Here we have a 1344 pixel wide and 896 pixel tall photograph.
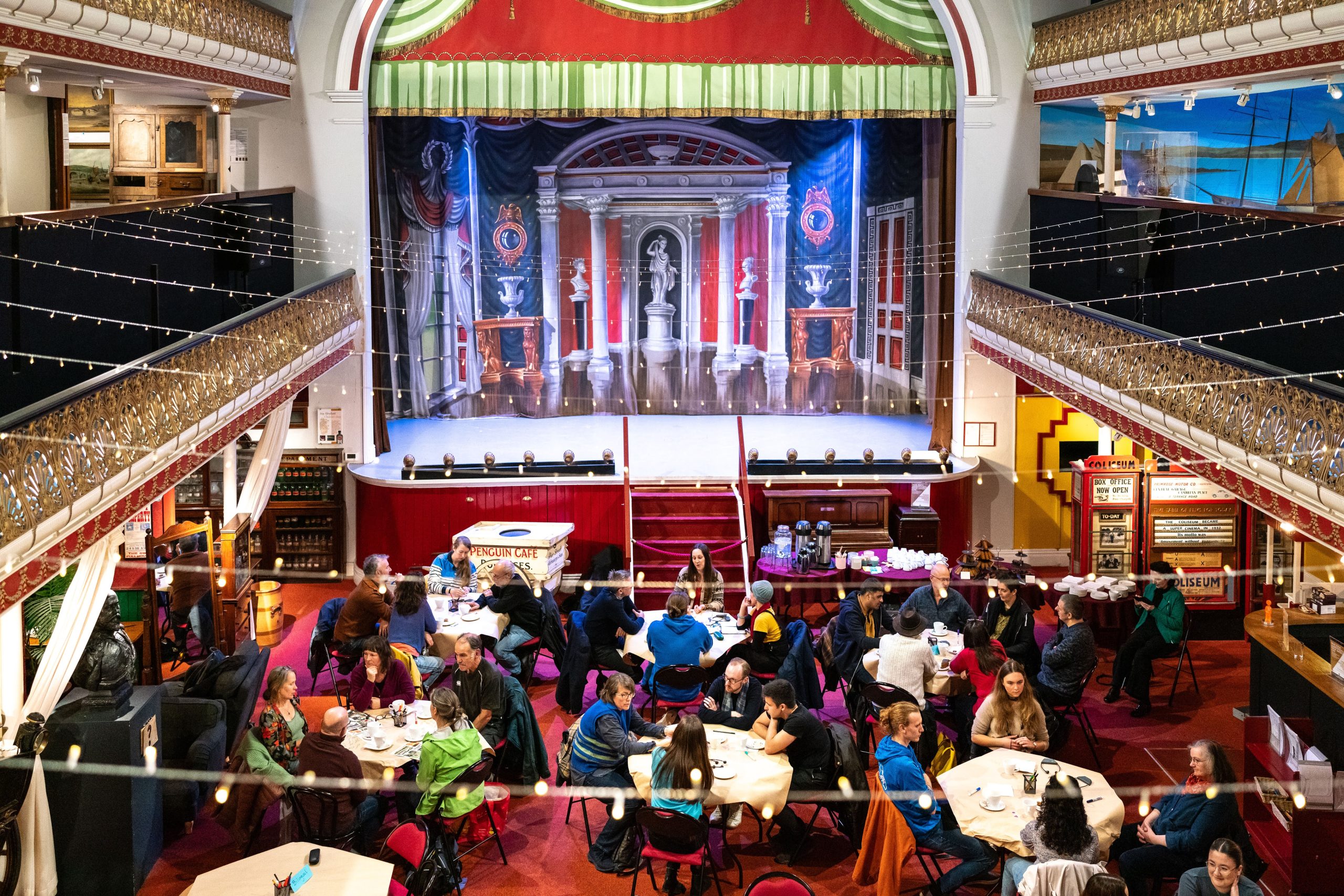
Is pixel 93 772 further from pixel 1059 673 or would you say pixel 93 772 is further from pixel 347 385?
pixel 347 385

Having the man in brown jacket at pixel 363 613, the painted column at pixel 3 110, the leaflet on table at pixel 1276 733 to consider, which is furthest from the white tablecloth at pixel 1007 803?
the painted column at pixel 3 110

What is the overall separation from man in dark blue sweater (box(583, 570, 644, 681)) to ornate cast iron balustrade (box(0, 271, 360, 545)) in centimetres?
301

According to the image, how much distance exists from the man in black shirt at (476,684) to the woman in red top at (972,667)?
303cm

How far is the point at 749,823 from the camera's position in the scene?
27.6ft

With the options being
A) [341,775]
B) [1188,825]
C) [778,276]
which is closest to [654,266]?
[778,276]

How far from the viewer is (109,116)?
Answer: 1377 centimetres

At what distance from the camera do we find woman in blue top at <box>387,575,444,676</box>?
32.0ft

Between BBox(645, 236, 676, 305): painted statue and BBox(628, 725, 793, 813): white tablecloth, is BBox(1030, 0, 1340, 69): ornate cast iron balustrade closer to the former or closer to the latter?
BBox(645, 236, 676, 305): painted statue

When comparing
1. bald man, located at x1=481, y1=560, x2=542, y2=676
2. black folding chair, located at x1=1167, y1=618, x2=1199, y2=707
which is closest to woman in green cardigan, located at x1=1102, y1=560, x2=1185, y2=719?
black folding chair, located at x1=1167, y1=618, x2=1199, y2=707

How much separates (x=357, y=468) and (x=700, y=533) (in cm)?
359

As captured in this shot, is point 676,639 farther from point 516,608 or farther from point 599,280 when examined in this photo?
point 599,280

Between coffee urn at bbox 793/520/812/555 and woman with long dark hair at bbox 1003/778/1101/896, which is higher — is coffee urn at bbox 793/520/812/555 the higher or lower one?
the higher one

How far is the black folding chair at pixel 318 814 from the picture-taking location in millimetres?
7219

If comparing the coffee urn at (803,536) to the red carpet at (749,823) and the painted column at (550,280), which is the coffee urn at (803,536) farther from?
the painted column at (550,280)
